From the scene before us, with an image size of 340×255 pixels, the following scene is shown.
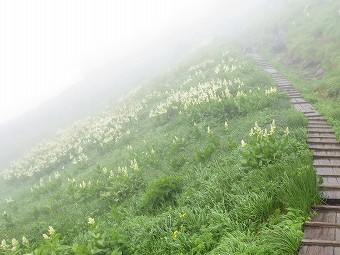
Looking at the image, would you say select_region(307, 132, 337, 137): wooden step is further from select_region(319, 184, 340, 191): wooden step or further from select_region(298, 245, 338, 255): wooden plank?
select_region(298, 245, 338, 255): wooden plank

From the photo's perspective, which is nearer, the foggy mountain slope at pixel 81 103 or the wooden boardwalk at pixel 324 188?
the wooden boardwalk at pixel 324 188

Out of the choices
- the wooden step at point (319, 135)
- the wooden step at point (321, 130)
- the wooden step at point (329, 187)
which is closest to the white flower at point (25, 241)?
the wooden step at point (329, 187)

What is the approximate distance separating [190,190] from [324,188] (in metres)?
3.17

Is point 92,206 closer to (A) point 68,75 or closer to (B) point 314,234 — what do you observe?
(B) point 314,234

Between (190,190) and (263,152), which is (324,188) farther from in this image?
(190,190)

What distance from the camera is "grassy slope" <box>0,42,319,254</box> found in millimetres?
6559

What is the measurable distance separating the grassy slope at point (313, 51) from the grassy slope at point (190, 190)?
191cm

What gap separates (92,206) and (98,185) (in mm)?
1094

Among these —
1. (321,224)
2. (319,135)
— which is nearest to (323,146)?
(319,135)

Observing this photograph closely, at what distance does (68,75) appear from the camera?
103500 millimetres

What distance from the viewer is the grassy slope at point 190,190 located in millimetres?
6559

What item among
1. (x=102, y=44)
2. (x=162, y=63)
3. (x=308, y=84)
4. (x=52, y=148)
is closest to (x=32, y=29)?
(x=102, y=44)

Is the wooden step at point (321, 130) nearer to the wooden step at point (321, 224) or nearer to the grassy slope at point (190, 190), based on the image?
the grassy slope at point (190, 190)

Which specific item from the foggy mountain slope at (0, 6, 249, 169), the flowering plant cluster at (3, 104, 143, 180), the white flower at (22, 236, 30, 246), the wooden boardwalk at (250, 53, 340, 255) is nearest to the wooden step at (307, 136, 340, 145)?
the wooden boardwalk at (250, 53, 340, 255)
